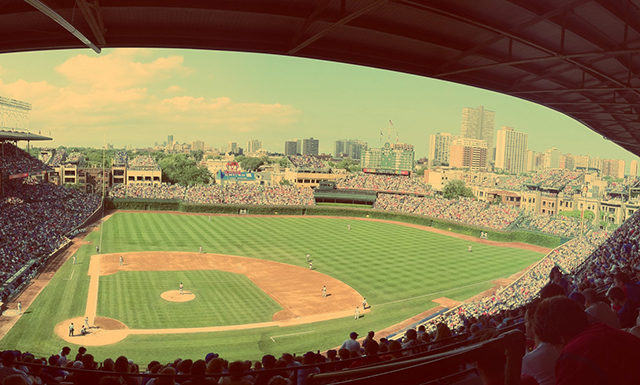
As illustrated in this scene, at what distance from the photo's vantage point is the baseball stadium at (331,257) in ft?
14.9

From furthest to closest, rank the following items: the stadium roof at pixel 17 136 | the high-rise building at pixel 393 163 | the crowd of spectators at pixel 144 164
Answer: the high-rise building at pixel 393 163
the crowd of spectators at pixel 144 164
the stadium roof at pixel 17 136

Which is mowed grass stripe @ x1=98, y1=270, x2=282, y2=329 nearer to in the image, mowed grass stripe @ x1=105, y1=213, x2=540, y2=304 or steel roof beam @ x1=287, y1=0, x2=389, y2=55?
mowed grass stripe @ x1=105, y1=213, x2=540, y2=304

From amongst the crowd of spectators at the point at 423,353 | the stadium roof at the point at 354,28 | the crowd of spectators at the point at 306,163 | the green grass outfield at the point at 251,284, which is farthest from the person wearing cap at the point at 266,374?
the crowd of spectators at the point at 306,163

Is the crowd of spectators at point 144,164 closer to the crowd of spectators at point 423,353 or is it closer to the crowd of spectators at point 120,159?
the crowd of spectators at point 120,159

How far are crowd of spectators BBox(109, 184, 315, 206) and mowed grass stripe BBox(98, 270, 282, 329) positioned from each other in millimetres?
32835

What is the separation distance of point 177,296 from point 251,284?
5.23 m

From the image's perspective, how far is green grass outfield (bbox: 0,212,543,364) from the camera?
19.8 m

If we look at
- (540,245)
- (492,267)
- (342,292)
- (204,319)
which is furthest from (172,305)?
(540,245)

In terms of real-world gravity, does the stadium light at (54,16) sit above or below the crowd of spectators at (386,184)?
above

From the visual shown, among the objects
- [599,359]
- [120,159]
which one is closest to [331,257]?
[599,359]

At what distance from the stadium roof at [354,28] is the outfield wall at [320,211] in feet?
143

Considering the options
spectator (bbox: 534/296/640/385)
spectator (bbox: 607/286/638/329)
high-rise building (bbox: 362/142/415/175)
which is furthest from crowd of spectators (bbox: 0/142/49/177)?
high-rise building (bbox: 362/142/415/175)

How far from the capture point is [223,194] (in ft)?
215

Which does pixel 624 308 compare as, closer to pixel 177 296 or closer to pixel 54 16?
pixel 54 16
